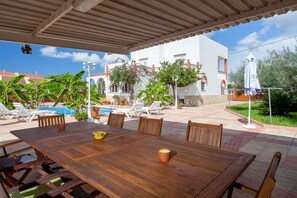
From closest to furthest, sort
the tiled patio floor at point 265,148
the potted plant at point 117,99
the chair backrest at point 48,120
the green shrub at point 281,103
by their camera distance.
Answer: the tiled patio floor at point 265,148, the chair backrest at point 48,120, the green shrub at point 281,103, the potted plant at point 117,99

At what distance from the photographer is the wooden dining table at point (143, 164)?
1495mm

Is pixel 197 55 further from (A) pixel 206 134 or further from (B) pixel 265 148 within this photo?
(A) pixel 206 134

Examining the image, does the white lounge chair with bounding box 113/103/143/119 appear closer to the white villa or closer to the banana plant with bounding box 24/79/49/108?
the banana plant with bounding box 24/79/49/108

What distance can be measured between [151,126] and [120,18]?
219 centimetres

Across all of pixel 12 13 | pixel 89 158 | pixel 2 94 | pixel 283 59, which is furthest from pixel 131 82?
pixel 89 158

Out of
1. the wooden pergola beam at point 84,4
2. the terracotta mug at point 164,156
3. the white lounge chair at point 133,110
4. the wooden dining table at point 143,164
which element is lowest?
the white lounge chair at point 133,110

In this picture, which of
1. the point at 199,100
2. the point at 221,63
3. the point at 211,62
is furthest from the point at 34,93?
the point at 221,63

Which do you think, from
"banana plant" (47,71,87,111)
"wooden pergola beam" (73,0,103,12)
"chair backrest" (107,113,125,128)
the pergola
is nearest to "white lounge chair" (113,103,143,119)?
"banana plant" (47,71,87,111)

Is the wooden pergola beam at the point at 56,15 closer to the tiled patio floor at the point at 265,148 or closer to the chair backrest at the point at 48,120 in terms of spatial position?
the chair backrest at the point at 48,120

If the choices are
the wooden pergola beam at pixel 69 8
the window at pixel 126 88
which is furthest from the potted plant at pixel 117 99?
the wooden pergola beam at pixel 69 8

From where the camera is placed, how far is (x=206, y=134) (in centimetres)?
296

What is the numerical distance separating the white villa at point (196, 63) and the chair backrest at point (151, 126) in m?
15.2

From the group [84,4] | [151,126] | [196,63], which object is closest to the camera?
[84,4]

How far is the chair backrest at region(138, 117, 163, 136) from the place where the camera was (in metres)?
3.44
